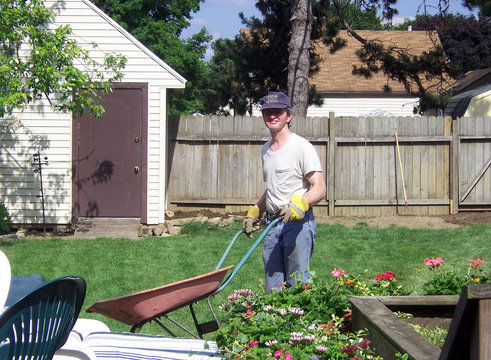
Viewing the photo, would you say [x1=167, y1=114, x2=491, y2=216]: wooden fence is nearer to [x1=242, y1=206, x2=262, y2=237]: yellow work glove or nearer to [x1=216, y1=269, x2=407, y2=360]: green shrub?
[x1=242, y1=206, x2=262, y2=237]: yellow work glove

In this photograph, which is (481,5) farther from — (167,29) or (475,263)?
(167,29)

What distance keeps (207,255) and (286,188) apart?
4985 mm

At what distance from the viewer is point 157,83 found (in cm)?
1202

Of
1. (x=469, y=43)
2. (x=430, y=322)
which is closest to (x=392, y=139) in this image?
(x=430, y=322)

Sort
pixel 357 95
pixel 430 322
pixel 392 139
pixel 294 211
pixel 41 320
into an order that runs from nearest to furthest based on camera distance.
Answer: pixel 41 320
pixel 430 322
pixel 294 211
pixel 392 139
pixel 357 95

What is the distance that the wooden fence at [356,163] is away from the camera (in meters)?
13.2

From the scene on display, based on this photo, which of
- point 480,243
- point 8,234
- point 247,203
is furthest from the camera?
point 247,203

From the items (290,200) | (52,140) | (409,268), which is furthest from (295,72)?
(290,200)

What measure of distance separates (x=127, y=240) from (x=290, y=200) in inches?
272

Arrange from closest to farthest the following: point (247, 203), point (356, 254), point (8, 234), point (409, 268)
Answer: point (409, 268), point (356, 254), point (8, 234), point (247, 203)

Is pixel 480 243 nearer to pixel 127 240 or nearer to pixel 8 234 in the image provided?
pixel 127 240

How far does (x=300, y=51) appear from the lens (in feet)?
43.7

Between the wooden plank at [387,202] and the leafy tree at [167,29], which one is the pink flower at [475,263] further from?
the leafy tree at [167,29]

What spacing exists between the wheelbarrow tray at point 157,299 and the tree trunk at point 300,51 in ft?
32.2
